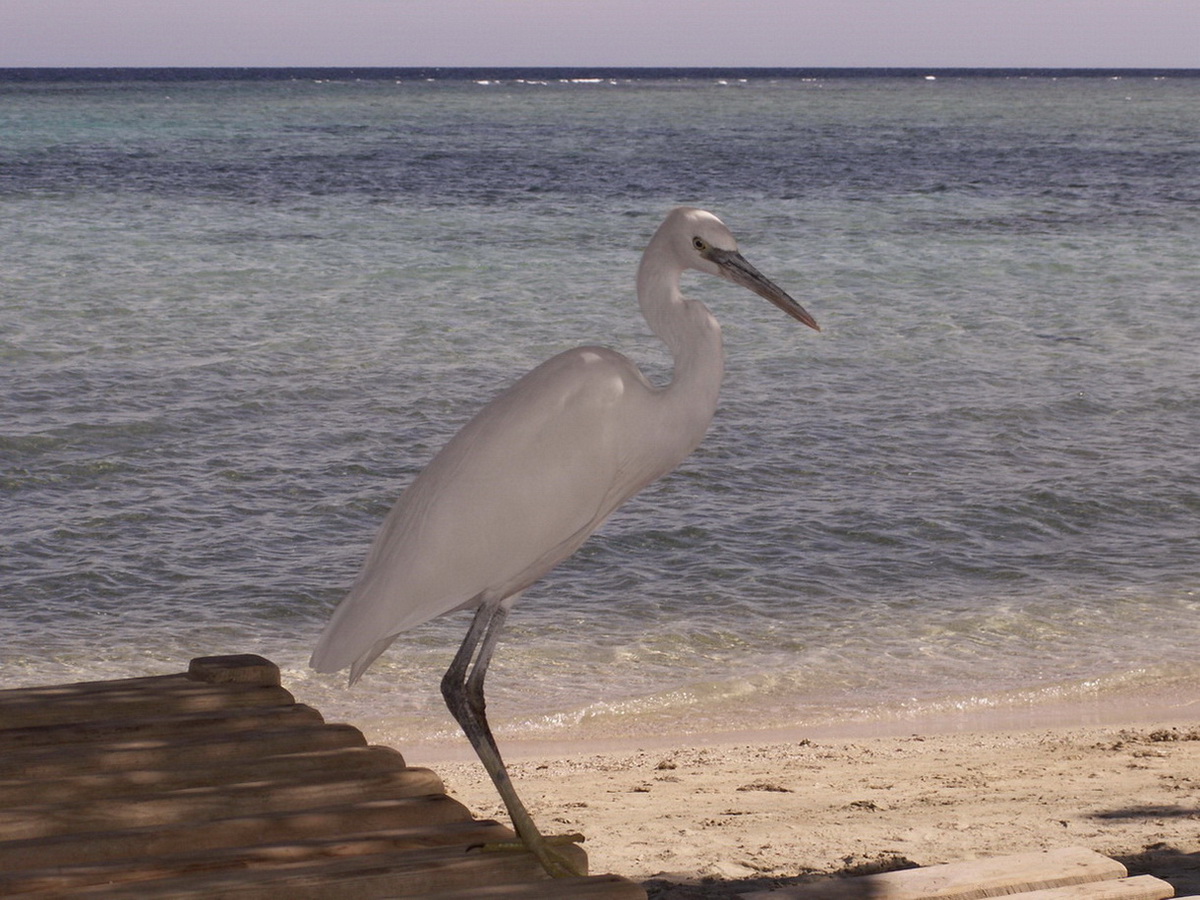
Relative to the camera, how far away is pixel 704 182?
28.8 m

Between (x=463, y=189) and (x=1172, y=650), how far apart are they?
70.4 feet

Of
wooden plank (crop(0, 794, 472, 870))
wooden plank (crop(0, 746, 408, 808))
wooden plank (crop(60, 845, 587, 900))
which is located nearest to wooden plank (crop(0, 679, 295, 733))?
wooden plank (crop(0, 746, 408, 808))

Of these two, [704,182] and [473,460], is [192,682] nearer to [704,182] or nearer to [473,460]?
[473,460]

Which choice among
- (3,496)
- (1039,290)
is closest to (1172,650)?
(3,496)

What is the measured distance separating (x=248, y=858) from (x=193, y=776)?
471 mm

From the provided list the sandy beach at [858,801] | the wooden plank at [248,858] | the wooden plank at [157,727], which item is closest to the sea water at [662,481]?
the sandy beach at [858,801]

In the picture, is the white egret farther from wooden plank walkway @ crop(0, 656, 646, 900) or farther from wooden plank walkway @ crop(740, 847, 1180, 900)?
wooden plank walkway @ crop(740, 847, 1180, 900)

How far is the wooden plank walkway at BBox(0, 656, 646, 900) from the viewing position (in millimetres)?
2785

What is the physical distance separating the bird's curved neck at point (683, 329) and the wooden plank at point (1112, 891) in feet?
4.10

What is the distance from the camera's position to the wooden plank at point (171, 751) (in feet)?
10.9

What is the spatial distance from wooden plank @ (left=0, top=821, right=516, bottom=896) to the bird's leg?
6 centimetres

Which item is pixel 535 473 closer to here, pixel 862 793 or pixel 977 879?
pixel 977 879

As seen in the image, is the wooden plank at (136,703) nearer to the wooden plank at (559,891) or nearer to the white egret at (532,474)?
the white egret at (532,474)

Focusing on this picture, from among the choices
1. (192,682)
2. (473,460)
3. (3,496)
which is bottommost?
(3,496)
